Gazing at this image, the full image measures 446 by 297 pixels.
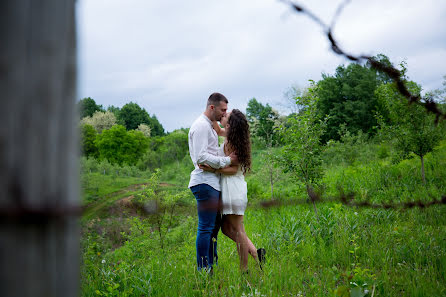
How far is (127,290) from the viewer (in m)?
3.09

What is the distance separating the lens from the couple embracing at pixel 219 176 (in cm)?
344

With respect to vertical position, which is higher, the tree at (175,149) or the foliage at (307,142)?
the tree at (175,149)

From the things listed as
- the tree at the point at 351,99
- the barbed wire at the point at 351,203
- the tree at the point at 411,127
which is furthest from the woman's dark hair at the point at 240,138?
the tree at the point at 351,99

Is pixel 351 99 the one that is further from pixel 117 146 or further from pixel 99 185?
pixel 99 185

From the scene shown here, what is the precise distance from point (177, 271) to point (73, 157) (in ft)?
11.1

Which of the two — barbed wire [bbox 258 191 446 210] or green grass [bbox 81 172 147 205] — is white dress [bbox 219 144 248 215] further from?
green grass [bbox 81 172 147 205]

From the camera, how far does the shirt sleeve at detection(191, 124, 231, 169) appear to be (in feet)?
11.1

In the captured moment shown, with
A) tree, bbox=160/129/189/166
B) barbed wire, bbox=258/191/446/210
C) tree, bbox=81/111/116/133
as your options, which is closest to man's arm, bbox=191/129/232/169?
barbed wire, bbox=258/191/446/210

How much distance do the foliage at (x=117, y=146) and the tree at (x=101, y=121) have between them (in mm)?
8972

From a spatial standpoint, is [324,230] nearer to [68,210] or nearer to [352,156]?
Answer: [68,210]

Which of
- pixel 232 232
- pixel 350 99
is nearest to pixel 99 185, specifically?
pixel 232 232

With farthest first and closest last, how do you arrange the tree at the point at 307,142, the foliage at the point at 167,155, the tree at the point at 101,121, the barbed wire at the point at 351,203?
the tree at the point at 101,121 < the foliage at the point at 167,155 < the tree at the point at 307,142 < the barbed wire at the point at 351,203

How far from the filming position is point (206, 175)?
11.5 ft

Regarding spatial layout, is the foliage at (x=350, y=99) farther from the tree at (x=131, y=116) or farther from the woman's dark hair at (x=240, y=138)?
the woman's dark hair at (x=240, y=138)
